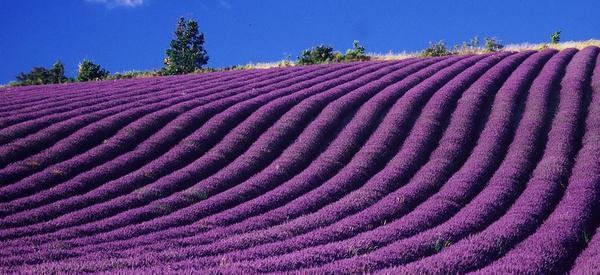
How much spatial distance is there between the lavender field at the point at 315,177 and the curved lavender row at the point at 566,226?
41 mm

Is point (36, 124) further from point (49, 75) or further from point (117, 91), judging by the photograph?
point (49, 75)

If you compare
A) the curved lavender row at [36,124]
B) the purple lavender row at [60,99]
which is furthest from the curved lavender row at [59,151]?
the purple lavender row at [60,99]

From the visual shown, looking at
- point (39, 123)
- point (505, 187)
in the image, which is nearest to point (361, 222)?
point (505, 187)

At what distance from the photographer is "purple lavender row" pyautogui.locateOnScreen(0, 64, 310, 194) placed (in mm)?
13109

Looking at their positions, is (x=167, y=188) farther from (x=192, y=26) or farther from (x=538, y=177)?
(x=192, y=26)

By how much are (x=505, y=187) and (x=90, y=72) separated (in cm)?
3987

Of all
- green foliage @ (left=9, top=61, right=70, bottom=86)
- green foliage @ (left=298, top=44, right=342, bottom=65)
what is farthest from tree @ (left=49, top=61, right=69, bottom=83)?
green foliage @ (left=298, top=44, right=342, bottom=65)

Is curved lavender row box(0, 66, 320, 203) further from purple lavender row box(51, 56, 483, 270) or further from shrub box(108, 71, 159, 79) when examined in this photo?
shrub box(108, 71, 159, 79)

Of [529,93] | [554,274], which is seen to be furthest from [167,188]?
[529,93]

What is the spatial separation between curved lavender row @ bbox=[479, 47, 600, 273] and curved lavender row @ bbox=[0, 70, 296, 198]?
10028 millimetres

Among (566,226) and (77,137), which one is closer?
(566,226)

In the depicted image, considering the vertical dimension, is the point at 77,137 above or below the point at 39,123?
below

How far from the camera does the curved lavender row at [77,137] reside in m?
12.6

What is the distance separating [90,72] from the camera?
146 feet
